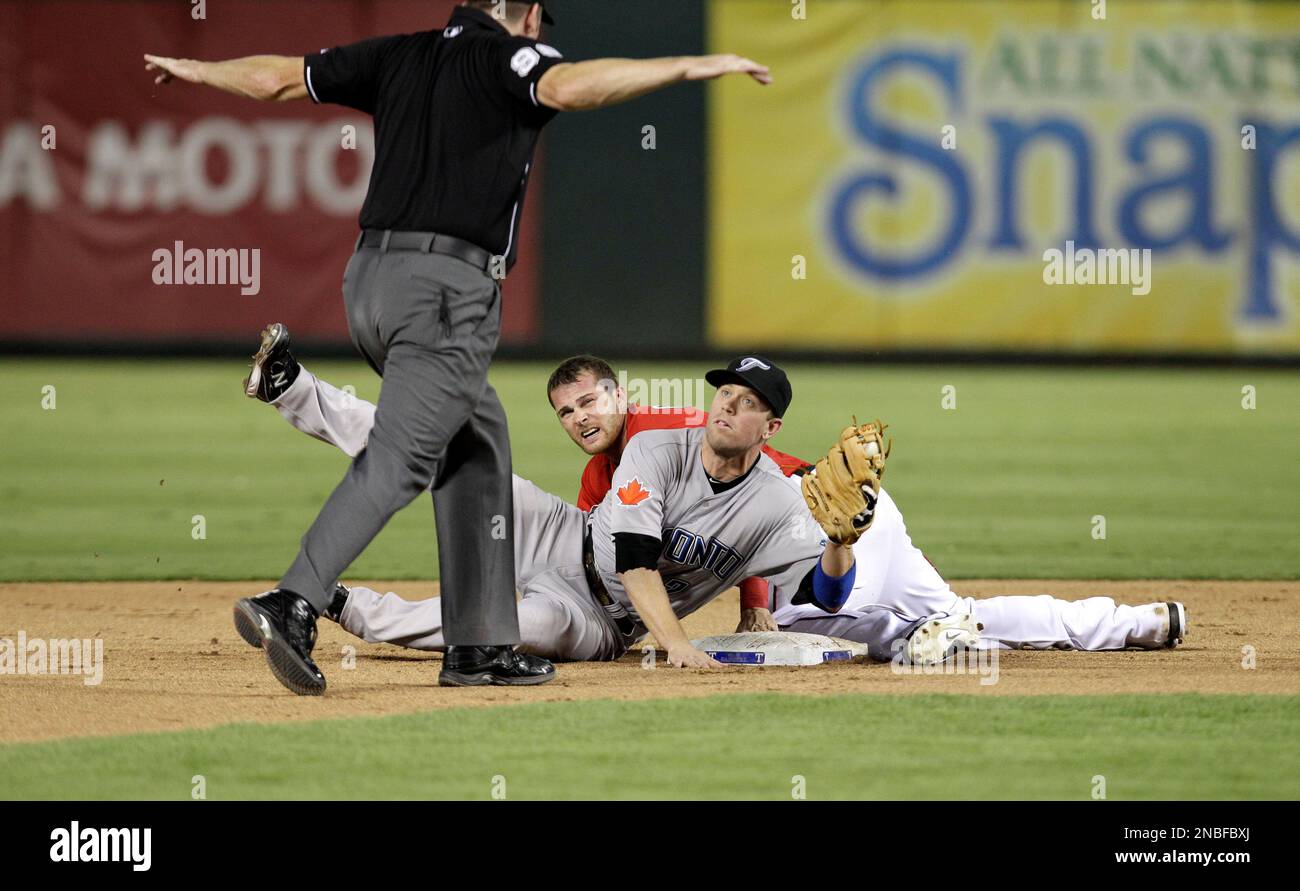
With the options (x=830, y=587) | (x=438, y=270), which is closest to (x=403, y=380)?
(x=438, y=270)

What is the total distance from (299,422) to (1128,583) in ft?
14.2

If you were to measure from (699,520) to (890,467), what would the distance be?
733 centimetres

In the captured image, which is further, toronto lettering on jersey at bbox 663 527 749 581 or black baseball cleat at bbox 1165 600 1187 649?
black baseball cleat at bbox 1165 600 1187 649

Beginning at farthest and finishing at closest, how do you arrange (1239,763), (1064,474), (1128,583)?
1. (1064,474)
2. (1128,583)
3. (1239,763)

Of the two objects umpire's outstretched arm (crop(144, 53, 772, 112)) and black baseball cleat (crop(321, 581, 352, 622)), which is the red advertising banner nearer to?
black baseball cleat (crop(321, 581, 352, 622))

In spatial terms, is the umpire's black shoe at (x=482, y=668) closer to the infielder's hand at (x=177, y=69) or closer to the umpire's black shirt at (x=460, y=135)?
the umpire's black shirt at (x=460, y=135)

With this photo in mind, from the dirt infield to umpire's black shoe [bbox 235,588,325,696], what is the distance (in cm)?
14

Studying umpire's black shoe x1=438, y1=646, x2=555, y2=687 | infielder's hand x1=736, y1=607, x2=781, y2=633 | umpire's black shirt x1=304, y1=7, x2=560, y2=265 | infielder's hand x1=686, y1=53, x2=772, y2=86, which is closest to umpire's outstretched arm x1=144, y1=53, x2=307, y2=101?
umpire's black shirt x1=304, y1=7, x2=560, y2=265

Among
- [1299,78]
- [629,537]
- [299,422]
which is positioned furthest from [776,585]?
[1299,78]

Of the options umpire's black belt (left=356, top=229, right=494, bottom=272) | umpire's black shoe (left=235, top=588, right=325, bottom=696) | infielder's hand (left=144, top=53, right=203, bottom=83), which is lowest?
umpire's black shoe (left=235, top=588, right=325, bottom=696)

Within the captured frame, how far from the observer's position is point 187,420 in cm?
1599

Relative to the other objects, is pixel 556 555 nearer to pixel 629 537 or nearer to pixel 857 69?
pixel 629 537

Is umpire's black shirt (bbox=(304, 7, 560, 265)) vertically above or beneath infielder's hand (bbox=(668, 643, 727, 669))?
above

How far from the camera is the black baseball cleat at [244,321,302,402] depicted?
6691 millimetres
